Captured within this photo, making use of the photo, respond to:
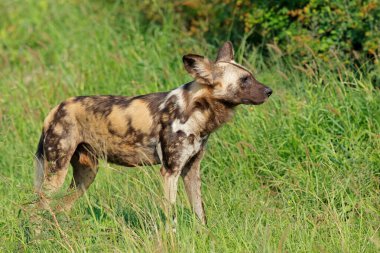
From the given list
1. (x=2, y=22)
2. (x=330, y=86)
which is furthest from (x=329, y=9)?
(x=2, y=22)

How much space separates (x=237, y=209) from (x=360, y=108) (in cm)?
136

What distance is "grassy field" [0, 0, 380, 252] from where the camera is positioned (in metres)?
3.90

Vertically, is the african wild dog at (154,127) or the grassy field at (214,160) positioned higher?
the african wild dog at (154,127)

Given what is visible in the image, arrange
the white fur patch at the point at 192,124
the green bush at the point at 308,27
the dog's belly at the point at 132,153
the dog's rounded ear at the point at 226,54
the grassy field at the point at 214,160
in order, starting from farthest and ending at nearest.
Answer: the green bush at the point at 308,27 → the dog's rounded ear at the point at 226,54 → the dog's belly at the point at 132,153 → the white fur patch at the point at 192,124 → the grassy field at the point at 214,160

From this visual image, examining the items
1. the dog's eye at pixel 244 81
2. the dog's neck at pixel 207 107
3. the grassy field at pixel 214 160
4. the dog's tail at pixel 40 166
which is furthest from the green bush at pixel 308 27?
the dog's tail at pixel 40 166

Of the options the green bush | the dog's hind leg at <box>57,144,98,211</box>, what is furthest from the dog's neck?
the green bush

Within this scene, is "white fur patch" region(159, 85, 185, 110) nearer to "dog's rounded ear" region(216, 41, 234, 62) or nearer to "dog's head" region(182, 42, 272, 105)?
"dog's head" region(182, 42, 272, 105)

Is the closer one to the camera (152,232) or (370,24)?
(152,232)

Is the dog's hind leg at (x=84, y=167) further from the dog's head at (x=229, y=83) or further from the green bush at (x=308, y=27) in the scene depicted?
the green bush at (x=308, y=27)

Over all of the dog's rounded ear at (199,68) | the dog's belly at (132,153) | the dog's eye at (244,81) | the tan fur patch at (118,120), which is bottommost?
the dog's belly at (132,153)

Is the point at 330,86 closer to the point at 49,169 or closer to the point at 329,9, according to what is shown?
the point at 329,9

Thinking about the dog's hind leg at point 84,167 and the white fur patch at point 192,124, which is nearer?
the white fur patch at point 192,124

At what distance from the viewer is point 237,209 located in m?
4.36

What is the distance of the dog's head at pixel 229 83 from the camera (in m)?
4.62
